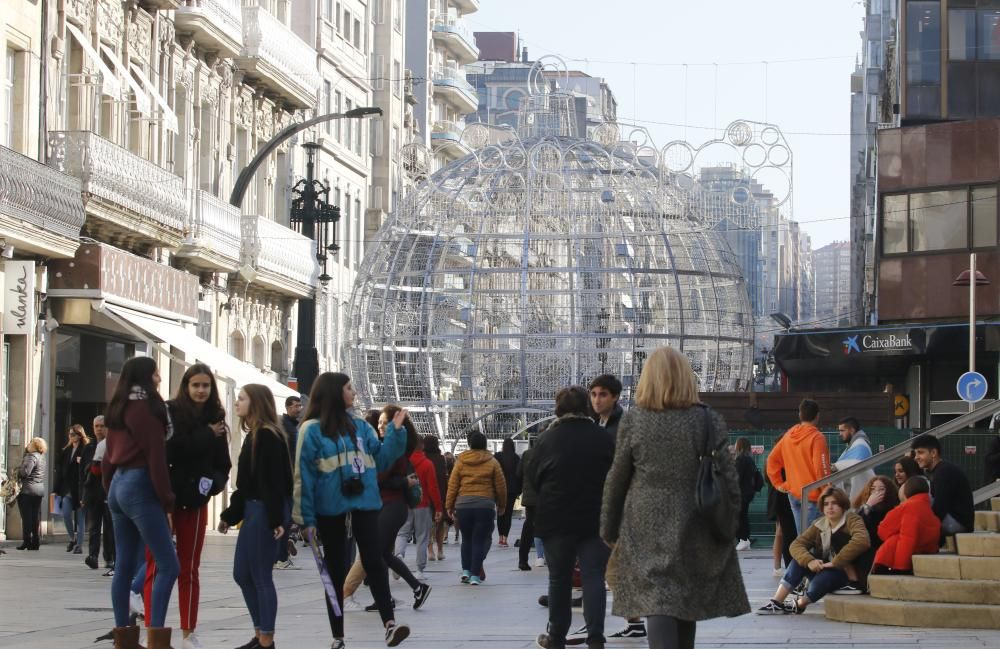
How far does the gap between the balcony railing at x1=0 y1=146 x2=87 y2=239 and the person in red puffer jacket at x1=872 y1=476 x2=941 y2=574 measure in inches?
526

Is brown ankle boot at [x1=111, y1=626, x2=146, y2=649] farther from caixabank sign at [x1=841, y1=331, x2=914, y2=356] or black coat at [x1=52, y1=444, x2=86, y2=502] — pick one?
caixabank sign at [x1=841, y1=331, x2=914, y2=356]

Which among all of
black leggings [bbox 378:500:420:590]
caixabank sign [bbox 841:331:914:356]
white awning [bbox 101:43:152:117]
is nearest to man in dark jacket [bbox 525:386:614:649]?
black leggings [bbox 378:500:420:590]

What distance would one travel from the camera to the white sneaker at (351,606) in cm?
1552

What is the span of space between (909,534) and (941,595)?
0.80 meters

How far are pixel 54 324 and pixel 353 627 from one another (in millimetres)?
14417

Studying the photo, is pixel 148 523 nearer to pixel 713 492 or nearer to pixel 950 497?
pixel 713 492

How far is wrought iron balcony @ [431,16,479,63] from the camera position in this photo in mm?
74375

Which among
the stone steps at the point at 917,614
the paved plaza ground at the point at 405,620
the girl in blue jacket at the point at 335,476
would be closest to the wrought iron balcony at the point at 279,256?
the paved plaza ground at the point at 405,620

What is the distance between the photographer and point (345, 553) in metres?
11.2

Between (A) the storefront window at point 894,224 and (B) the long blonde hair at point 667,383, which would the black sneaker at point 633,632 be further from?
(A) the storefront window at point 894,224

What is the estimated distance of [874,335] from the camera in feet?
134

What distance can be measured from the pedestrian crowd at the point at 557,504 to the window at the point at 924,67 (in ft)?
85.9

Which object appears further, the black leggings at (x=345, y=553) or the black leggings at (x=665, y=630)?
the black leggings at (x=345, y=553)

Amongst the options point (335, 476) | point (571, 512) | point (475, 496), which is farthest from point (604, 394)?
point (475, 496)
